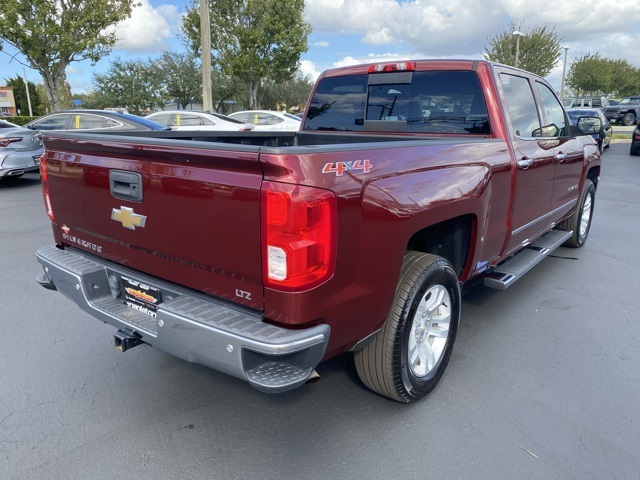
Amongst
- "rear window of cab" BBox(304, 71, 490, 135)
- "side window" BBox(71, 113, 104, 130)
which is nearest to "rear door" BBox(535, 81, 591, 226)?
"rear window of cab" BBox(304, 71, 490, 135)

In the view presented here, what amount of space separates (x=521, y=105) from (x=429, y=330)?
7.19 feet

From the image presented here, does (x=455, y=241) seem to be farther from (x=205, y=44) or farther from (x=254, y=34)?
(x=254, y=34)

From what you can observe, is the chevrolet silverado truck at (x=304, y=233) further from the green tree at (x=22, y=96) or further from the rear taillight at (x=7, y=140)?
the green tree at (x=22, y=96)

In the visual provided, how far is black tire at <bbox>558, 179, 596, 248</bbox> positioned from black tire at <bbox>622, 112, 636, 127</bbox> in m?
35.4

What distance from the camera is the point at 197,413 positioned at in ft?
9.01

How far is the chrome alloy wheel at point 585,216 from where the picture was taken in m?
5.95

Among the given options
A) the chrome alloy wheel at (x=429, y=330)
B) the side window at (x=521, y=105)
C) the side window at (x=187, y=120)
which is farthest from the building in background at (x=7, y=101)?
the chrome alloy wheel at (x=429, y=330)

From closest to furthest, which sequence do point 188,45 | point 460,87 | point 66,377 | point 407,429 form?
point 407,429 < point 66,377 < point 460,87 < point 188,45

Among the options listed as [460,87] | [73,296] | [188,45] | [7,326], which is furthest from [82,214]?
[188,45]

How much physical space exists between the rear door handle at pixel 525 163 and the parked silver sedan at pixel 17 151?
9411 mm

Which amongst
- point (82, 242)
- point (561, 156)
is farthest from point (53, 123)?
point (561, 156)

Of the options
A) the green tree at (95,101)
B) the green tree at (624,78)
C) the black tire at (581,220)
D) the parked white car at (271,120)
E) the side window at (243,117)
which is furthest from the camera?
the green tree at (624,78)

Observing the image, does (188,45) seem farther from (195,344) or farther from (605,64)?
(605,64)

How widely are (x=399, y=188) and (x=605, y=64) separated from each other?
194ft
